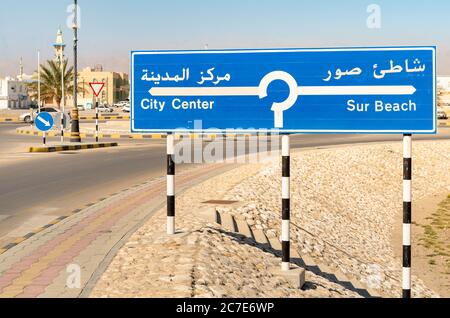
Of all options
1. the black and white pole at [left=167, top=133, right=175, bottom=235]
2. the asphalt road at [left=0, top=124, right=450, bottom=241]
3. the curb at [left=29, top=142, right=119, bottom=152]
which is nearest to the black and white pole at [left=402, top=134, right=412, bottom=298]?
the black and white pole at [left=167, top=133, right=175, bottom=235]

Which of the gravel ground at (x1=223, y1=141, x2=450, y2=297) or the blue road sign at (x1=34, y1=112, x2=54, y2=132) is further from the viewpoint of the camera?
the blue road sign at (x1=34, y1=112, x2=54, y2=132)

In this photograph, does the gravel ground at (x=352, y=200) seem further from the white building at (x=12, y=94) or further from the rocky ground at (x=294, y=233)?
the white building at (x=12, y=94)

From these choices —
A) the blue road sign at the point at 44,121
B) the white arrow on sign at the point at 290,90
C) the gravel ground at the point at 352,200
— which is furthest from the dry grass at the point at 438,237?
the blue road sign at the point at 44,121

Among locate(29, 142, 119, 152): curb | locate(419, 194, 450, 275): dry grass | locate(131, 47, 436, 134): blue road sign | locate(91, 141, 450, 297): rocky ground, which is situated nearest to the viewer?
locate(91, 141, 450, 297): rocky ground

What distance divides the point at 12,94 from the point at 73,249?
110 metres

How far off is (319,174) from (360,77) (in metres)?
13.0

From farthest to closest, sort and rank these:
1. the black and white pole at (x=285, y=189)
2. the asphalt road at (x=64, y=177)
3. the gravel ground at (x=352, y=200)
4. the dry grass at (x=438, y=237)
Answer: the dry grass at (x=438, y=237)
the asphalt road at (x=64, y=177)
the gravel ground at (x=352, y=200)
the black and white pole at (x=285, y=189)

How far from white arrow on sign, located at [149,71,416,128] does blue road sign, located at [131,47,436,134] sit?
0.01 metres

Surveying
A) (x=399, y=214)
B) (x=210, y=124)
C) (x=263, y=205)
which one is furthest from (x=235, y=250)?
(x=399, y=214)

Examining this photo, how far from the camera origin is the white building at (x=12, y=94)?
11031 centimetres

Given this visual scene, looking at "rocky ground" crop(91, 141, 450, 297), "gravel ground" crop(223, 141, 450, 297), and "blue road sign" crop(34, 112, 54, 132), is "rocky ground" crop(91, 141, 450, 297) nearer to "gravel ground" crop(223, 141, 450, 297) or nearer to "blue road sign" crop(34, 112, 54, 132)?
"gravel ground" crop(223, 141, 450, 297)

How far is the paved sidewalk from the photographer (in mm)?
6570

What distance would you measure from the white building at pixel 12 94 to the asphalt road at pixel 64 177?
89.8 metres

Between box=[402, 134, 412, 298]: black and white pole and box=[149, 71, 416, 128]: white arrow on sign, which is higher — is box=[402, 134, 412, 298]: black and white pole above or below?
below
